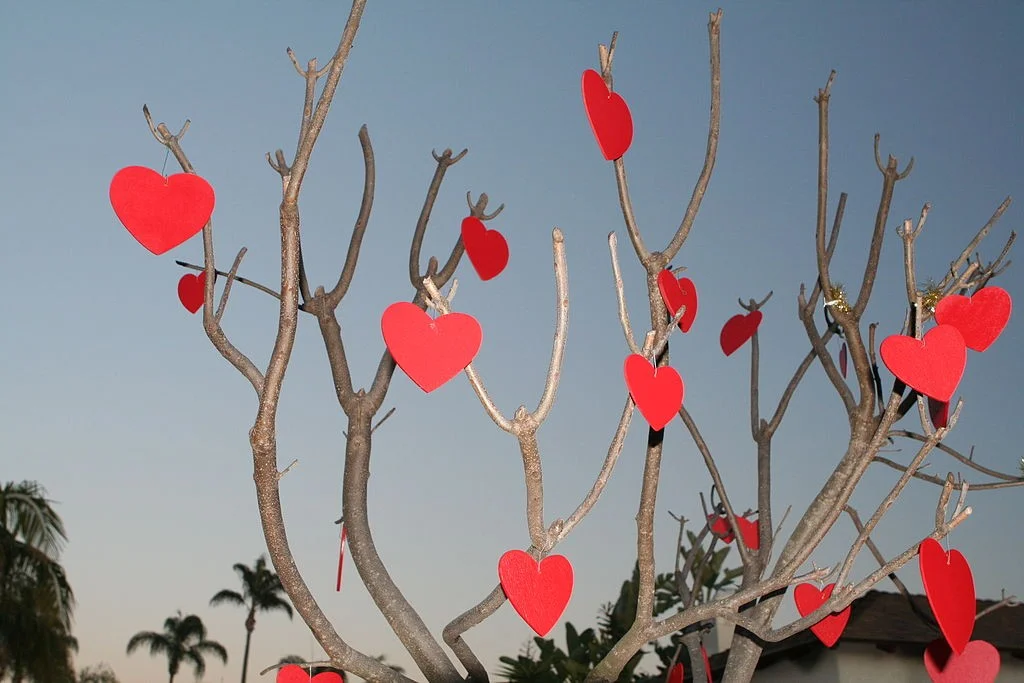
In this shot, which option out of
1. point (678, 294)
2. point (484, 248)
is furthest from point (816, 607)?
point (484, 248)

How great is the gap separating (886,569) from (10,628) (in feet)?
70.8

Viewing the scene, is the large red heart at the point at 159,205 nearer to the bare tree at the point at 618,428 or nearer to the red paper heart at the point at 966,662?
the bare tree at the point at 618,428

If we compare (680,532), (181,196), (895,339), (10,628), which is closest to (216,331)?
(181,196)

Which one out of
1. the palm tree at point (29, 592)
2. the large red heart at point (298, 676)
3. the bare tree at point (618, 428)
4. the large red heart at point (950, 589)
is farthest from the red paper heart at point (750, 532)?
the palm tree at point (29, 592)

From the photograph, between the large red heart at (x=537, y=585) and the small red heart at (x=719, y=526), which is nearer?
the large red heart at (x=537, y=585)

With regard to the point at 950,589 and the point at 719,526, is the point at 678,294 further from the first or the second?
the point at 719,526

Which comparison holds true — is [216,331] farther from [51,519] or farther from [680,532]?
[51,519]

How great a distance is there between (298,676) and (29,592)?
20496mm

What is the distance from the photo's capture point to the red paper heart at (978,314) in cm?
375

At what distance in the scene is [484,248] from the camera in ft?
14.8

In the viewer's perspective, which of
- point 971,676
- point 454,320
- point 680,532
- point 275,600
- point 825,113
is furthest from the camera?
point 275,600

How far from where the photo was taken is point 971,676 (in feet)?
13.9

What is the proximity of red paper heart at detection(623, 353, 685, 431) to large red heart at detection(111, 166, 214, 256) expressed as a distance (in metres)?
1.43

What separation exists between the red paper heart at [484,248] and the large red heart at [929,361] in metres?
1.71
